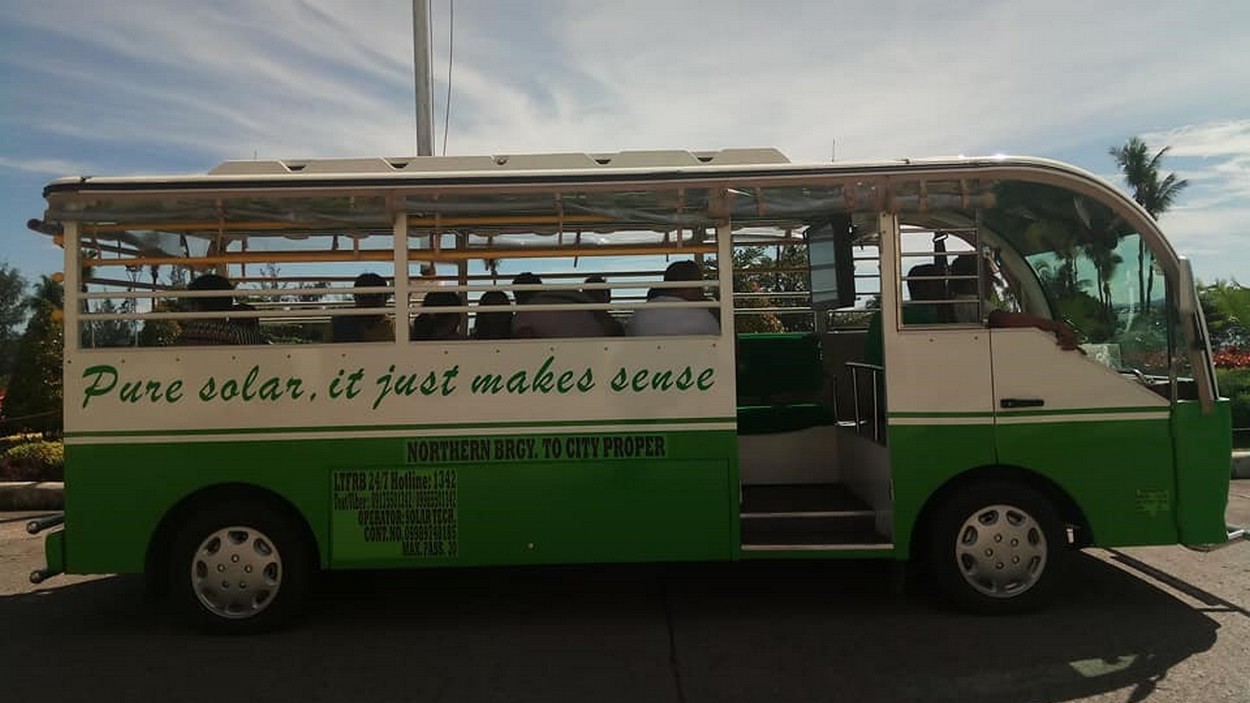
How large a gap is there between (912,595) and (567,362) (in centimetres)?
269

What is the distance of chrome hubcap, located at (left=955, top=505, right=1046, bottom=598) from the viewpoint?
5.06 metres

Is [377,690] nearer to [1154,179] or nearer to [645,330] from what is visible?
[645,330]

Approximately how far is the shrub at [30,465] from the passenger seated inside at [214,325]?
6.37 meters

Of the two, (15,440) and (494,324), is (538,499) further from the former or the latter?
(15,440)

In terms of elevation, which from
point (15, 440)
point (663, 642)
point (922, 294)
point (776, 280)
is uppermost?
point (776, 280)

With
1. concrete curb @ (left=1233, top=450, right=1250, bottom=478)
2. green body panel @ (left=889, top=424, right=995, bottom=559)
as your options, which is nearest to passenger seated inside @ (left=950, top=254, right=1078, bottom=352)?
green body panel @ (left=889, top=424, right=995, bottom=559)

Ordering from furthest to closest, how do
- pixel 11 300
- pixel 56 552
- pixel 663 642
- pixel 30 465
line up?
1. pixel 11 300
2. pixel 30 465
3. pixel 56 552
4. pixel 663 642

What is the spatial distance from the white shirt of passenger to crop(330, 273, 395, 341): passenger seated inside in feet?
4.95

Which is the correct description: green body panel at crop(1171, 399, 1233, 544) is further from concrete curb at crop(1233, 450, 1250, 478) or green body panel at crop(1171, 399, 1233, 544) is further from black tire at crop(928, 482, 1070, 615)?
concrete curb at crop(1233, 450, 1250, 478)

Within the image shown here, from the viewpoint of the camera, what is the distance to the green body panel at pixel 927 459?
508 centimetres

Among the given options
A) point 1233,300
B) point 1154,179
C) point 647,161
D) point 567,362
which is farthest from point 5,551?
point 1154,179

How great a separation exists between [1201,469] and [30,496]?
10857 mm

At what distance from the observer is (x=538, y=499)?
5082 millimetres

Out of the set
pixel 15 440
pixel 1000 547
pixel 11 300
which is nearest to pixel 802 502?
pixel 1000 547
